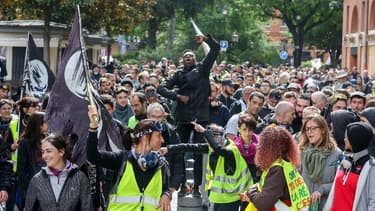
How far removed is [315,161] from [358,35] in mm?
53938

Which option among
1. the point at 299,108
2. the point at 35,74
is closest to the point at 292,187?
the point at 299,108

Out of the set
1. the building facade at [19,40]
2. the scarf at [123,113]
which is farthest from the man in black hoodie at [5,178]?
the building facade at [19,40]

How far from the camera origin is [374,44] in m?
54.0

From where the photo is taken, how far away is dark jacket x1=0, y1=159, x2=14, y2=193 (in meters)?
8.77

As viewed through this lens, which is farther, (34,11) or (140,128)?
(34,11)

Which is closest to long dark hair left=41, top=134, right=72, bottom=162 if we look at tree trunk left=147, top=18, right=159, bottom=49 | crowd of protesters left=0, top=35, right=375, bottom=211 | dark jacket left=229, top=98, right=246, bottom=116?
crowd of protesters left=0, top=35, right=375, bottom=211

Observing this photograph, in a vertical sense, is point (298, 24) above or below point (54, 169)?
above

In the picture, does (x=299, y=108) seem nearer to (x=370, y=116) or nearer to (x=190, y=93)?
(x=190, y=93)

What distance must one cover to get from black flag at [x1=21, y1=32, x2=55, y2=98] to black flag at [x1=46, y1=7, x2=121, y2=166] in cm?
461

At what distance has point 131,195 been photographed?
7.73 metres

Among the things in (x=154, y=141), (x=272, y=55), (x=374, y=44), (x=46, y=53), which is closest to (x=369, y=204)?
(x=154, y=141)

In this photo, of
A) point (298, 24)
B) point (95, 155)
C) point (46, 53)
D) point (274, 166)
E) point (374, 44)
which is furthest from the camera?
point (298, 24)

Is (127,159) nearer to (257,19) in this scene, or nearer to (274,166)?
(274,166)

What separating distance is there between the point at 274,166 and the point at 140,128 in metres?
1.24
